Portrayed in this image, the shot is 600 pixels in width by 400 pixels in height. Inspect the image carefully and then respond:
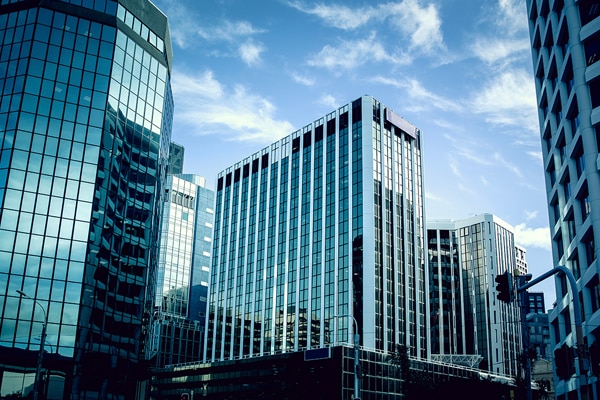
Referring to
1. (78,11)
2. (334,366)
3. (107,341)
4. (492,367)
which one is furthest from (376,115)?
(492,367)

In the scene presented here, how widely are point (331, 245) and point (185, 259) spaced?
64.2m

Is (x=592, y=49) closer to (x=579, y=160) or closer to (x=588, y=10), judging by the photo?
(x=588, y=10)

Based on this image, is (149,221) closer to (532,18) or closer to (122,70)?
(122,70)

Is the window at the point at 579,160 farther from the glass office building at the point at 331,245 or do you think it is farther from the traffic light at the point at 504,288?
the glass office building at the point at 331,245

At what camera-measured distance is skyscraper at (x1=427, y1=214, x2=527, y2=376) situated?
138m

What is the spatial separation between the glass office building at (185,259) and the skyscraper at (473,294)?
5529 centimetres

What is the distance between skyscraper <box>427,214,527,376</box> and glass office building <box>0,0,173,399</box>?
8941 cm

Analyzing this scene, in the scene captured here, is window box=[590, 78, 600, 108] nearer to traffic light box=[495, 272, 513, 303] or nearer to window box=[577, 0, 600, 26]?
window box=[577, 0, 600, 26]

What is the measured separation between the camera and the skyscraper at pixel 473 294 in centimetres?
13762

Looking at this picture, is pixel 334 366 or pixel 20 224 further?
pixel 334 366

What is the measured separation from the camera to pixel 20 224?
55656 mm

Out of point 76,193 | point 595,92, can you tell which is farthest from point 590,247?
point 76,193

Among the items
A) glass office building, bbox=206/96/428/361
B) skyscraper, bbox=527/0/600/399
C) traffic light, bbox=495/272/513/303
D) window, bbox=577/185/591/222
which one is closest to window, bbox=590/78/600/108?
skyscraper, bbox=527/0/600/399

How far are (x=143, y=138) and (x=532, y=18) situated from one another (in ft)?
145
